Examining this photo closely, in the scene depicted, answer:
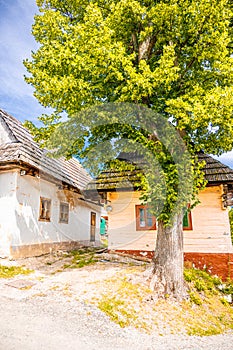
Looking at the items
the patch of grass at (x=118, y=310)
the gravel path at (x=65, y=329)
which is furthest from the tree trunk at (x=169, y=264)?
the gravel path at (x=65, y=329)

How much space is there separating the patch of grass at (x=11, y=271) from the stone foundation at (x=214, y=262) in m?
5.93

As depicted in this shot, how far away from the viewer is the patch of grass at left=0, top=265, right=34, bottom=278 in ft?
24.6

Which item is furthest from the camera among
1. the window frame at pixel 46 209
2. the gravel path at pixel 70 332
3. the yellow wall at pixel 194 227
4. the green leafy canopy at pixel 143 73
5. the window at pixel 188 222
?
the window frame at pixel 46 209

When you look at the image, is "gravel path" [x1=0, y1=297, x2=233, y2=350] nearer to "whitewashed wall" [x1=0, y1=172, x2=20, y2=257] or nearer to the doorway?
"whitewashed wall" [x1=0, y1=172, x2=20, y2=257]

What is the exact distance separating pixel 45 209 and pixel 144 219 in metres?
4.80

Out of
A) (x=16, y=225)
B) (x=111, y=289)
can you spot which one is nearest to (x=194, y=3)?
(x=111, y=289)

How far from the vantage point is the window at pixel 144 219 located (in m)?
10.4

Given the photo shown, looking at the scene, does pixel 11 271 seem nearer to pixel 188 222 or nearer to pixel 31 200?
pixel 31 200

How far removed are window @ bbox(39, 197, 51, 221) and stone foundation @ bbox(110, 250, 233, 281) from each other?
6.62 metres

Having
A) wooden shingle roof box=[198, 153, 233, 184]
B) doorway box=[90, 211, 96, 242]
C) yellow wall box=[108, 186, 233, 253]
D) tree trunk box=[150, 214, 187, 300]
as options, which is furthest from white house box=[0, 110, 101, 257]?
wooden shingle roof box=[198, 153, 233, 184]

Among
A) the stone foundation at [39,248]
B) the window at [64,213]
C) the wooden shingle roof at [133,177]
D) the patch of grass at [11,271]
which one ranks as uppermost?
the wooden shingle roof at [133,177]

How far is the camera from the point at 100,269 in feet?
27.3

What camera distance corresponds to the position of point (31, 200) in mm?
10391

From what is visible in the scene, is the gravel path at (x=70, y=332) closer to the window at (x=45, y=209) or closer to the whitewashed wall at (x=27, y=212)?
the whitewashed wall at (x=27, y=212)
